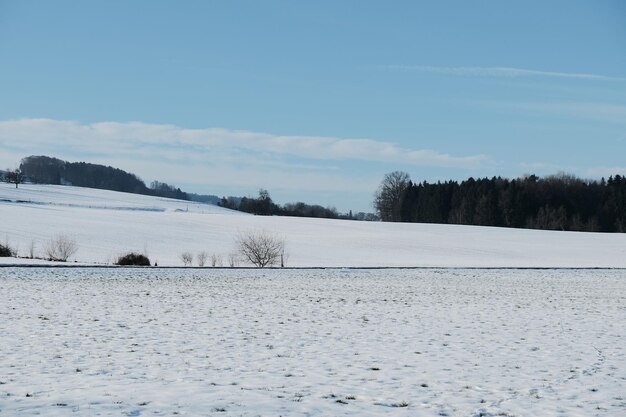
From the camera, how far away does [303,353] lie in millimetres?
13367

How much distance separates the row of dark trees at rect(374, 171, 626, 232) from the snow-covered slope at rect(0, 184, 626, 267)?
3403 centimetres

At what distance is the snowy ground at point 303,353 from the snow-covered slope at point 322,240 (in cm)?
2984

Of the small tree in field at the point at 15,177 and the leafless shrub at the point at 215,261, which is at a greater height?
the small tree in field at the point at 15,177

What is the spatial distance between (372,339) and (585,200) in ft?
384

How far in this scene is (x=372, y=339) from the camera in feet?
50.2

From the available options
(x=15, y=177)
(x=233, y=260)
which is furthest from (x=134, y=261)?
(x=15, y=177)

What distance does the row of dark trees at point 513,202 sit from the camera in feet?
376

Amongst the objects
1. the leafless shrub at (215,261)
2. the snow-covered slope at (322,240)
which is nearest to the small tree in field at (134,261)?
the snow-covered slope at (322,240)

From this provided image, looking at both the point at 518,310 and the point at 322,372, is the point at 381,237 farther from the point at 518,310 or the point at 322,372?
the point at 322,372

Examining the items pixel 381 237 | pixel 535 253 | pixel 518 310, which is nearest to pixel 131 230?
pixel 381 237

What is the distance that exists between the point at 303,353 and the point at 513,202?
111203 millimetres

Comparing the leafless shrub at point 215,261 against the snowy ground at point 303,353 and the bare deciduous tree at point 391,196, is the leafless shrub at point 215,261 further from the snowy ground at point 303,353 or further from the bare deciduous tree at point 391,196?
the bare deciduous tree at point 391,196

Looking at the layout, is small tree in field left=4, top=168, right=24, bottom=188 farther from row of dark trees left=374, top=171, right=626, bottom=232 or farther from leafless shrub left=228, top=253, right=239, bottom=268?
leafless shrub left=228, top=253, right=239, bottom=268

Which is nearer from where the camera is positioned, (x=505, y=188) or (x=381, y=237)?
(x=381, y=237)
